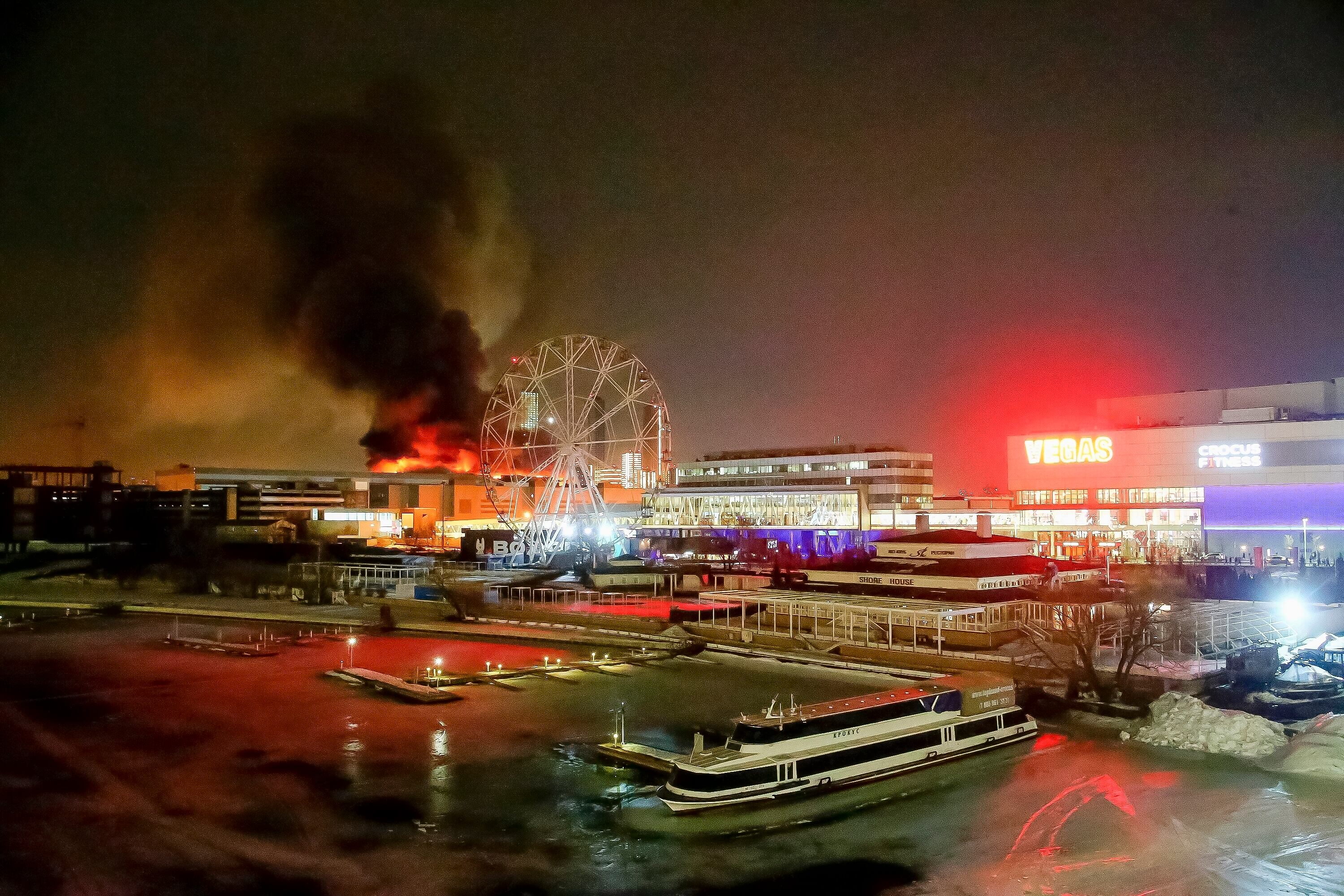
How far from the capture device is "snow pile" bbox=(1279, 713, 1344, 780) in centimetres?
1739

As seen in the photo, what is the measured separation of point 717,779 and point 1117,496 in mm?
48703

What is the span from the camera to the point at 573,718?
71.9 feet

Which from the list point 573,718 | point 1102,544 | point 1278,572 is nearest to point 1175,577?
point 1278,572

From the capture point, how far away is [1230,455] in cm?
5222

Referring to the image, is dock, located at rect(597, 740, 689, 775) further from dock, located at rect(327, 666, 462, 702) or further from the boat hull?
dock, located at rect(327, 666, 462, 702)

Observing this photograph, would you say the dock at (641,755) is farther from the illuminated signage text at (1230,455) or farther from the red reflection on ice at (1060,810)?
the illuminated signage text at (1230,455)

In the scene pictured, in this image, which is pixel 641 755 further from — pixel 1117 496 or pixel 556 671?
pixel 1117 496

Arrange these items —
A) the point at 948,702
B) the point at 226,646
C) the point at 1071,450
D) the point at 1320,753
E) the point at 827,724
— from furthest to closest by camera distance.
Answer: the point at 1071,450 < the point at 226,646 < the point at 948,702 < the point at 1320,753 < the point at 827,724

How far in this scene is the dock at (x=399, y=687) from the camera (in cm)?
2397

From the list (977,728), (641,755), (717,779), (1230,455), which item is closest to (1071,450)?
(1230,455)

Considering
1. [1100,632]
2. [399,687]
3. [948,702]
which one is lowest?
[399,687]

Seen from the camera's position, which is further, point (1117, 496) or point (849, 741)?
point (1117, 496)

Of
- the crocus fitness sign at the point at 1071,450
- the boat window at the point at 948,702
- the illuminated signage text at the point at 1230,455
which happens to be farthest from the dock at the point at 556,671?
the illuminated signage text at the point at 1230,455

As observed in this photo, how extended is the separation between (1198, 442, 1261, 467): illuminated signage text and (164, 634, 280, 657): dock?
161ft
